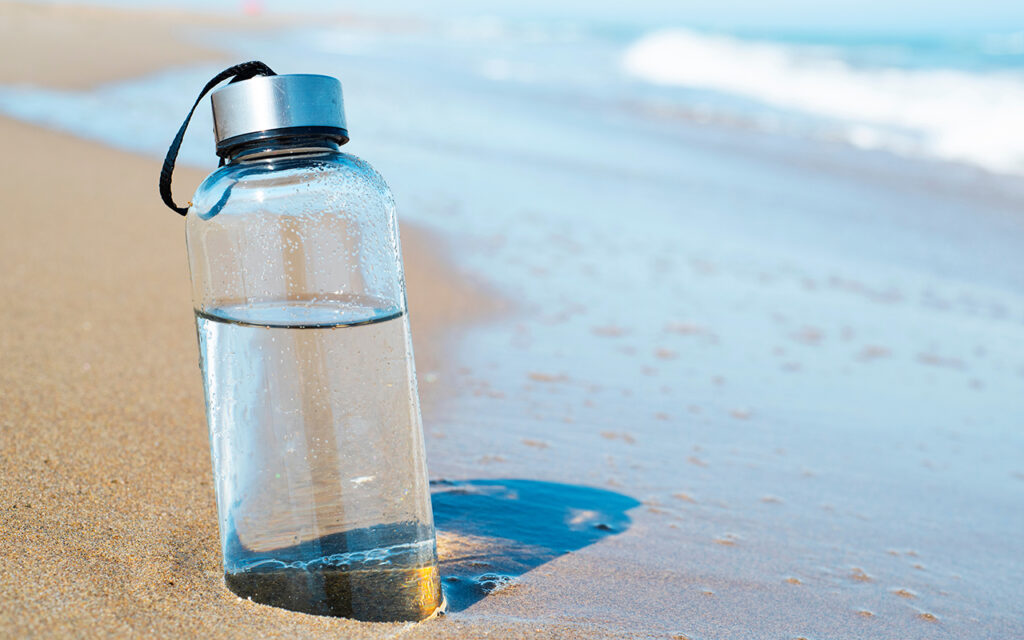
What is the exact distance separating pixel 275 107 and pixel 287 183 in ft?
0.46

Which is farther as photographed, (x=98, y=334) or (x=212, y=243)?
(x=98, y=334)

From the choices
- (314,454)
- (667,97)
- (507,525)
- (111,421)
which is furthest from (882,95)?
(314,454)

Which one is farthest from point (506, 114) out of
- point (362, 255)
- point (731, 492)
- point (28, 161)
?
point (362, 255)

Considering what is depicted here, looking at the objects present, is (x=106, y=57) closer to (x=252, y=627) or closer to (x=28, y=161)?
(x=28, y=161)

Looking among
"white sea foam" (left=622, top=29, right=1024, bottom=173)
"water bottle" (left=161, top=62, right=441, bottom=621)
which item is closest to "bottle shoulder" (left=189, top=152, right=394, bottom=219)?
"water bottle" (left=161, top=62, right=441, bottom=621)

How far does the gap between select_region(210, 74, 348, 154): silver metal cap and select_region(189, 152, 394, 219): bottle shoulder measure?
6 cm

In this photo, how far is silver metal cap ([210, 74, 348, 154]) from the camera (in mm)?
1419

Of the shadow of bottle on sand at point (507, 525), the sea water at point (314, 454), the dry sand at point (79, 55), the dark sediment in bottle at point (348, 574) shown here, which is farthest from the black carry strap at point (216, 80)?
the dry sand at point (79, 55)

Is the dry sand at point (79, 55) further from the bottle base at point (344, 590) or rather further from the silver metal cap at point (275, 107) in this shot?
the bottle base at point (344, 590)

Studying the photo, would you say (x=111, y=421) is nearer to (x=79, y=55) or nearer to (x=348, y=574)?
(x=348, y=574)

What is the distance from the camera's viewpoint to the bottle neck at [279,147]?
1460 millimetres

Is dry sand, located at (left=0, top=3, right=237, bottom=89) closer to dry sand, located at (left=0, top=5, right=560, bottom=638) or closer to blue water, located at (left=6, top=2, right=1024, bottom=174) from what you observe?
blue water, located at (left=6, top=2, right=1024, bottom=174)

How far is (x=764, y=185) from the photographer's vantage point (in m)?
8.16

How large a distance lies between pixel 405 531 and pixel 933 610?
1153 millimetres
